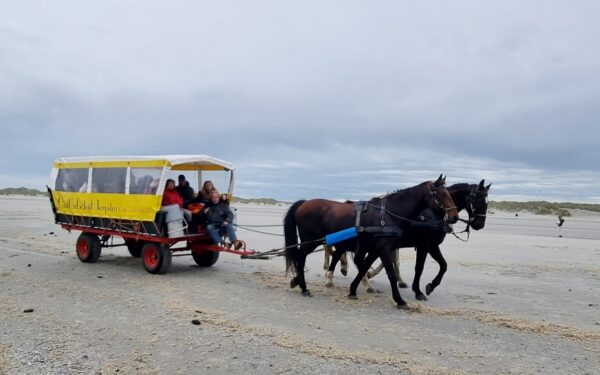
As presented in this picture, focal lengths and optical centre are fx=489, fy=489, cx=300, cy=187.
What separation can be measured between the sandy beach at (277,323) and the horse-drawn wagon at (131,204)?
21.2 inches

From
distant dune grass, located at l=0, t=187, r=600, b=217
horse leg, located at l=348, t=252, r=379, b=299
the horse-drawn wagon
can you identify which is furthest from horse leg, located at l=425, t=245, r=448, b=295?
distant dune grass, located at l=0, t=187, r=600, b=217

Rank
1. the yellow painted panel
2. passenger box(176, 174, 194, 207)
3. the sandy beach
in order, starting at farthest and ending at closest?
passenger box(176, 174, 194, 207)
the yellow painted panel
the sandy beach

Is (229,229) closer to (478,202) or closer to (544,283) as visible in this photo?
(478,202)

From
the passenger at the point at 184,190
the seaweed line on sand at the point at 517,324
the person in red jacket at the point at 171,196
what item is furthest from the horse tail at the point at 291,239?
the passenger at the point at 184,190

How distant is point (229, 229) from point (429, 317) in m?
5.05

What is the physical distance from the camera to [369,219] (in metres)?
8.54

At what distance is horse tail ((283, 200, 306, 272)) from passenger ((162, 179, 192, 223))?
2608mm

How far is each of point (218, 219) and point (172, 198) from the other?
44.0 inches

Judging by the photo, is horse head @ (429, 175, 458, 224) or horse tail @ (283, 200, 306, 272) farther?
horse tail @ (283, 200, 306, 272)

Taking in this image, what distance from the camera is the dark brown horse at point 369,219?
8273 mm

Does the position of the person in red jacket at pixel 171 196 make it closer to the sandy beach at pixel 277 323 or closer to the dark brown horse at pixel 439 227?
the sandy beach at pixel 277 323

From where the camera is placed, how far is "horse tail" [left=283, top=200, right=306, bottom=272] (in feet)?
30.0

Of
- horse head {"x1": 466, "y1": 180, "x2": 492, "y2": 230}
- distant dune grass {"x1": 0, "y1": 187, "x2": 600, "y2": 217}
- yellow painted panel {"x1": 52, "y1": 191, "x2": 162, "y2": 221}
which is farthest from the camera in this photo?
distant dune grass {"x1": 0, "y1": 187, "x2": 600, "y2": 217}

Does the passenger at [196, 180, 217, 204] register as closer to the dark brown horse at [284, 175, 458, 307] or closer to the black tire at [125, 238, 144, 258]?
the black tire at [125, 238, 144, 258]
